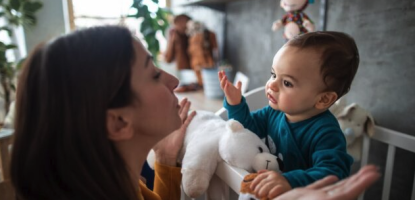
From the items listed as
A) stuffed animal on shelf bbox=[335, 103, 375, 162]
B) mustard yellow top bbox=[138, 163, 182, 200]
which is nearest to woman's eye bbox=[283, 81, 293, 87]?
mustard yellow top bbox=[138, 163, 182, 200]

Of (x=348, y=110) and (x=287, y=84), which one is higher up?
(x=287, y=84)

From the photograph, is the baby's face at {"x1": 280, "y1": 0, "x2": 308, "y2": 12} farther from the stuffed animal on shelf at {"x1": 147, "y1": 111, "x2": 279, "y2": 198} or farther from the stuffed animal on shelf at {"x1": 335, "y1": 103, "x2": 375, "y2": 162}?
the stuffed animal on shelf at {"x1": 147, "y1": 111, "x2": 279, "y2": 198}

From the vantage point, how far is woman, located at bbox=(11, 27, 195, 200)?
1.30 feet

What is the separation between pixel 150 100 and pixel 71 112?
0.12 meters

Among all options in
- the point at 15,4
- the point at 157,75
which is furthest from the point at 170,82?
the point at 15,4

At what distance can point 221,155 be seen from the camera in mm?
645

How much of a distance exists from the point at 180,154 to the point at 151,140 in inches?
9.1

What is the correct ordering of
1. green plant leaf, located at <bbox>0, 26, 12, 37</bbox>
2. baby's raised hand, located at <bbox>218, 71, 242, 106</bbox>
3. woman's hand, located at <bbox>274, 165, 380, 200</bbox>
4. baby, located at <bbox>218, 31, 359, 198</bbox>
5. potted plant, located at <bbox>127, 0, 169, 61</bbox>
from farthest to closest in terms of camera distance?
potted plant, located at <bbox>127, 0, 169, 61</bbox> < green plant leaf, located at <bbox>0, 26, 12, 37</bbox> < baby's raised hand, located at <bbox>218, 71, 242, 106</bbox> < baby, located at <bbox>218, 31, 359, 198</bbox> < woman's hand, located at <bbox>274, 165, 380, 200</bbox>

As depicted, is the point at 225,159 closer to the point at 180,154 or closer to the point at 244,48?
the point at 180,154

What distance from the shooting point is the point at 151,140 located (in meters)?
0.54

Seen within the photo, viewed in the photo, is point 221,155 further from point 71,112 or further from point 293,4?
point 293,4

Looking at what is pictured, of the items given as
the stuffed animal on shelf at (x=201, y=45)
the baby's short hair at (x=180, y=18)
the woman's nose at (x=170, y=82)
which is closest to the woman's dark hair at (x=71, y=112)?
the woman's nose at (x=170, y=82)

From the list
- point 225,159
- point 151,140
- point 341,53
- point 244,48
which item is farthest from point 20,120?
point 244,48

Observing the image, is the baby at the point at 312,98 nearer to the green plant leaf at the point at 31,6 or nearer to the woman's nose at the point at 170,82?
the woman's nose at the point at 170,82
